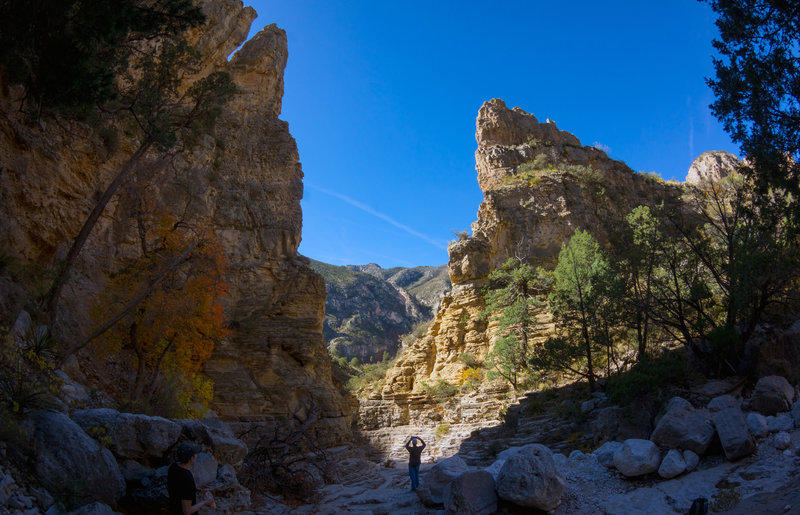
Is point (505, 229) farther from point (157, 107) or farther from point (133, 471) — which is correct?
point (133, 471)

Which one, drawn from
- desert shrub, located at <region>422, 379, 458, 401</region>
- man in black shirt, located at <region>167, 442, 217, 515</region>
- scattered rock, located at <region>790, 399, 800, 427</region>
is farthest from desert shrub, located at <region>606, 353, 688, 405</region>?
desert shrub, located at <region>422, 379, 458, 401</region>

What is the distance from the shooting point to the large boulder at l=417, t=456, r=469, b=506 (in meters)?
11.1

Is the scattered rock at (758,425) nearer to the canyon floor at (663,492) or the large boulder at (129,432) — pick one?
the canyon floor at (663,492)

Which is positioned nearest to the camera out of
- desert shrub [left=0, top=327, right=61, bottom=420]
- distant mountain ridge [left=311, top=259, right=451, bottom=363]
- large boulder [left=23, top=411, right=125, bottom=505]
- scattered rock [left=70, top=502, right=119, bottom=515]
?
scattered rock [left=70, top=502, right=119, bottom=515]

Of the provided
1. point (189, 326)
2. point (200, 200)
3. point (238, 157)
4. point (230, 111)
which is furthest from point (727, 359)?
point (230, 111)

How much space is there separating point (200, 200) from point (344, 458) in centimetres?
1345

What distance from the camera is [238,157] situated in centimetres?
2545

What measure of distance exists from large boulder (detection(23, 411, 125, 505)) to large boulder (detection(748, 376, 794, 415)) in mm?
12006

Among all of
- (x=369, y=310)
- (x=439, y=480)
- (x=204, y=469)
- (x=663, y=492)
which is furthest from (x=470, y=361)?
(x=369, y=310)

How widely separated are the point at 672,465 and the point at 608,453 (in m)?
1.83

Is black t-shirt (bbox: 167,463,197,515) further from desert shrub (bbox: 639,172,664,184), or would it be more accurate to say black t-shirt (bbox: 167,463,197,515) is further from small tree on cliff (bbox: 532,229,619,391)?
desert shrub (bbox: 639,172,664,184)

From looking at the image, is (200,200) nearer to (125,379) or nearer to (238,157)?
(238,157)

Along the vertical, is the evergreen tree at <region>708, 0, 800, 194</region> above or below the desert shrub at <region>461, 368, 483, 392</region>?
above

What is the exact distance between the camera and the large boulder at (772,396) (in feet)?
31.9
